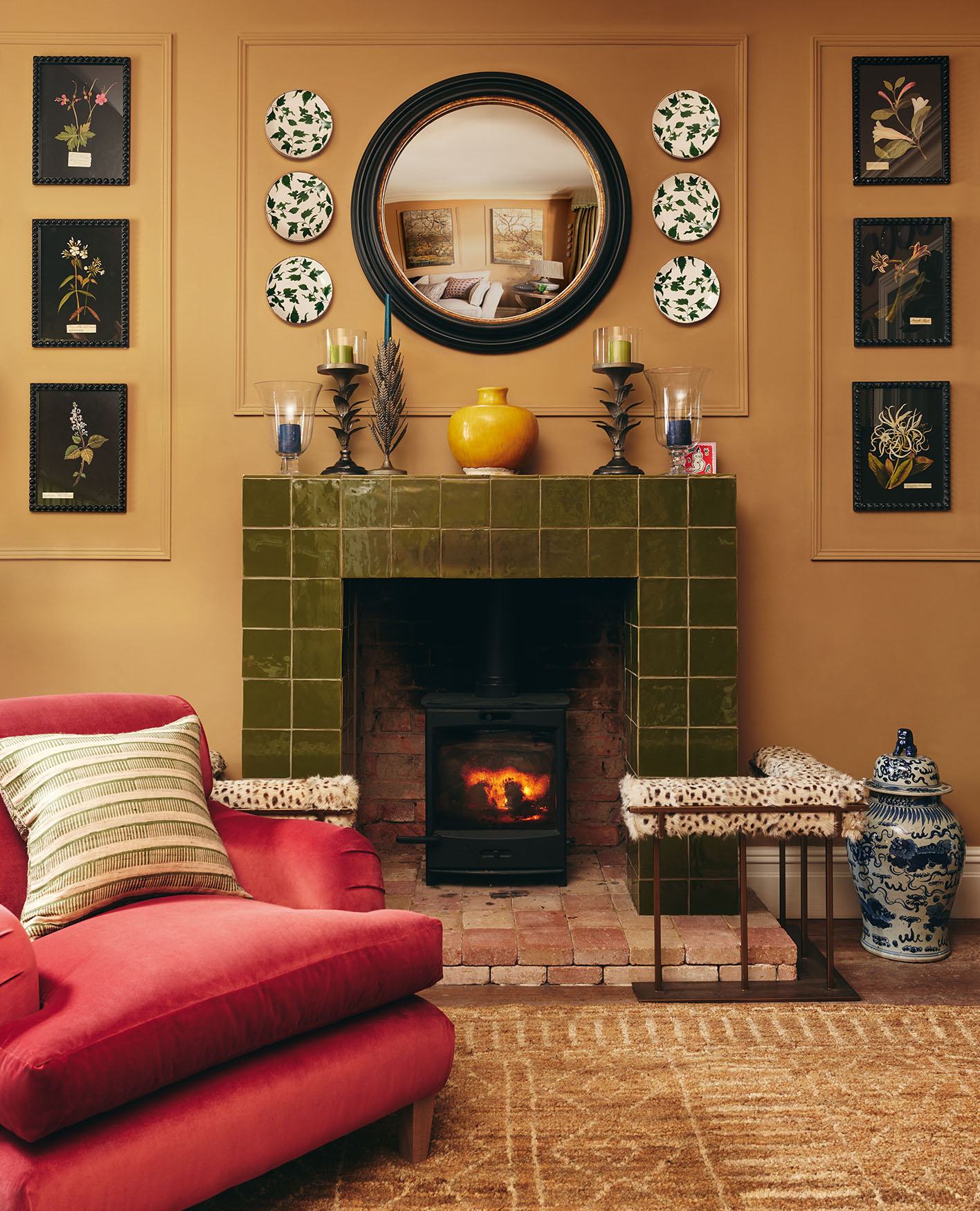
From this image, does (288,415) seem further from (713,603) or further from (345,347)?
(713,603)

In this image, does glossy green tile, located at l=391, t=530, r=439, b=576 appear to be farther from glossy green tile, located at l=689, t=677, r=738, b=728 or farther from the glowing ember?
glossy green tile, located at l=689, t=677, r=738, b=728

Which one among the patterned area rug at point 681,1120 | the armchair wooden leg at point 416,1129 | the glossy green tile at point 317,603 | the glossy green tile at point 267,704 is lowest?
the patterned area rug at point 681,1120

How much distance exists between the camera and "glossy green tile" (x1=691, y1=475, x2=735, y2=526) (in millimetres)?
2867

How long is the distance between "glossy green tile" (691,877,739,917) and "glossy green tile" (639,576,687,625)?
773mm

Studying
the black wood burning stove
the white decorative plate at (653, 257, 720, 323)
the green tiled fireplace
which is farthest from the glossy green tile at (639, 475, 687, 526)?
the white decorative plate at (653, 257, 720, 323)

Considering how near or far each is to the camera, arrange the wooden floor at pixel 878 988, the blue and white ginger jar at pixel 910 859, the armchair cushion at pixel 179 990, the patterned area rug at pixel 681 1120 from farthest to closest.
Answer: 1. the blue and white ginger jar at pixel 910 859
2. the wooden floor at pixel 878 988
3. the patterned area rug at pixel 681 1120
4. the armchair cushion at pixel 179 990

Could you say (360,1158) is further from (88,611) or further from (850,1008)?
(88,611)

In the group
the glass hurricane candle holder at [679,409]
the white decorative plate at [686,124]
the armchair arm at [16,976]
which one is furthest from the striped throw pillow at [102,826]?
the white decorative plate at [686,124]

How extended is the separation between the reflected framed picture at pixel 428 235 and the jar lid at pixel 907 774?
207 cm

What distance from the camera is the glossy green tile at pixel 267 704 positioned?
9.47ft

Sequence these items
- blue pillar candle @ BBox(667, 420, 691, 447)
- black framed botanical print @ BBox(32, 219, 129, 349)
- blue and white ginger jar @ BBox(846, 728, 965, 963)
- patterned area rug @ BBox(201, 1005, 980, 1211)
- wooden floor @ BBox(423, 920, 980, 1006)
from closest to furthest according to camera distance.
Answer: patterned area rug @ BBox(201, 1005, 980, 1211), wooden floor @ BBox(423, 920, 980, 1006), blue and white ginger jar @ BBox(846, 728, 965, 963), blue pillar candle @ BBox(667, 420, 691, 447), black framed botanical print @ BBox(32, 219, 129, 349)

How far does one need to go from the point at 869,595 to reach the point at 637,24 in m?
2.01

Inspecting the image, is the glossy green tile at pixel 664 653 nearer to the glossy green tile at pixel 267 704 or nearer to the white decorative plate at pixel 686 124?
the glossy green tile at pixel 267 704

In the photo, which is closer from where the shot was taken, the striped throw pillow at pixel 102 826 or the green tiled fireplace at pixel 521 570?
the striped throw pillow at pixel 102 826
